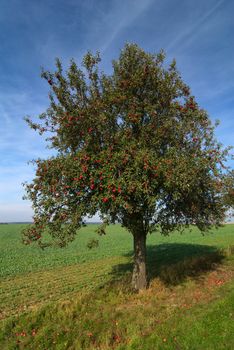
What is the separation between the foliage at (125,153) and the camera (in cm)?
1367

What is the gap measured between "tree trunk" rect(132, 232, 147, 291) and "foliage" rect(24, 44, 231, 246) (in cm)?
87

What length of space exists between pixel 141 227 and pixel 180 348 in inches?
330

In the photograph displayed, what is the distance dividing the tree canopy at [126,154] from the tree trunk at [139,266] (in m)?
0.21

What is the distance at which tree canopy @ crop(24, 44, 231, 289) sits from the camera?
44.9 ft

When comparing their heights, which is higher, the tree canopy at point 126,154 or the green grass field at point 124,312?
the tree canopy at point 126,154

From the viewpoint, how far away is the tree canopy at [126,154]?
13672mm

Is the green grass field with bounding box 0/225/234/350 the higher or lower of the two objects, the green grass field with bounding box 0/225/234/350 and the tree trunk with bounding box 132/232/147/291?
the lower

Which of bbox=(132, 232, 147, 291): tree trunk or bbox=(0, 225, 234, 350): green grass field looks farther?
bbox=(132, 232, 147, 291): tree trunk

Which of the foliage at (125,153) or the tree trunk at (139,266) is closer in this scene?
the foliage at (125,153)

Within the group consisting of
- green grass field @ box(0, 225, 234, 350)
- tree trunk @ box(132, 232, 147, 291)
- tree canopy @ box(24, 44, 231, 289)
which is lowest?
green grass field @ box(0, 225, 234, 350)

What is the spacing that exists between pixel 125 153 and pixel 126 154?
0.24m

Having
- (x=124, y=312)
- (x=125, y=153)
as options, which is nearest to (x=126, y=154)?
(x=125, y=153)

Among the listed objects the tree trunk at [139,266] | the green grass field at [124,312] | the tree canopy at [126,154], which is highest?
the tree canopy at [126,154]

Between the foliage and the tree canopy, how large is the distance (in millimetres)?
49
